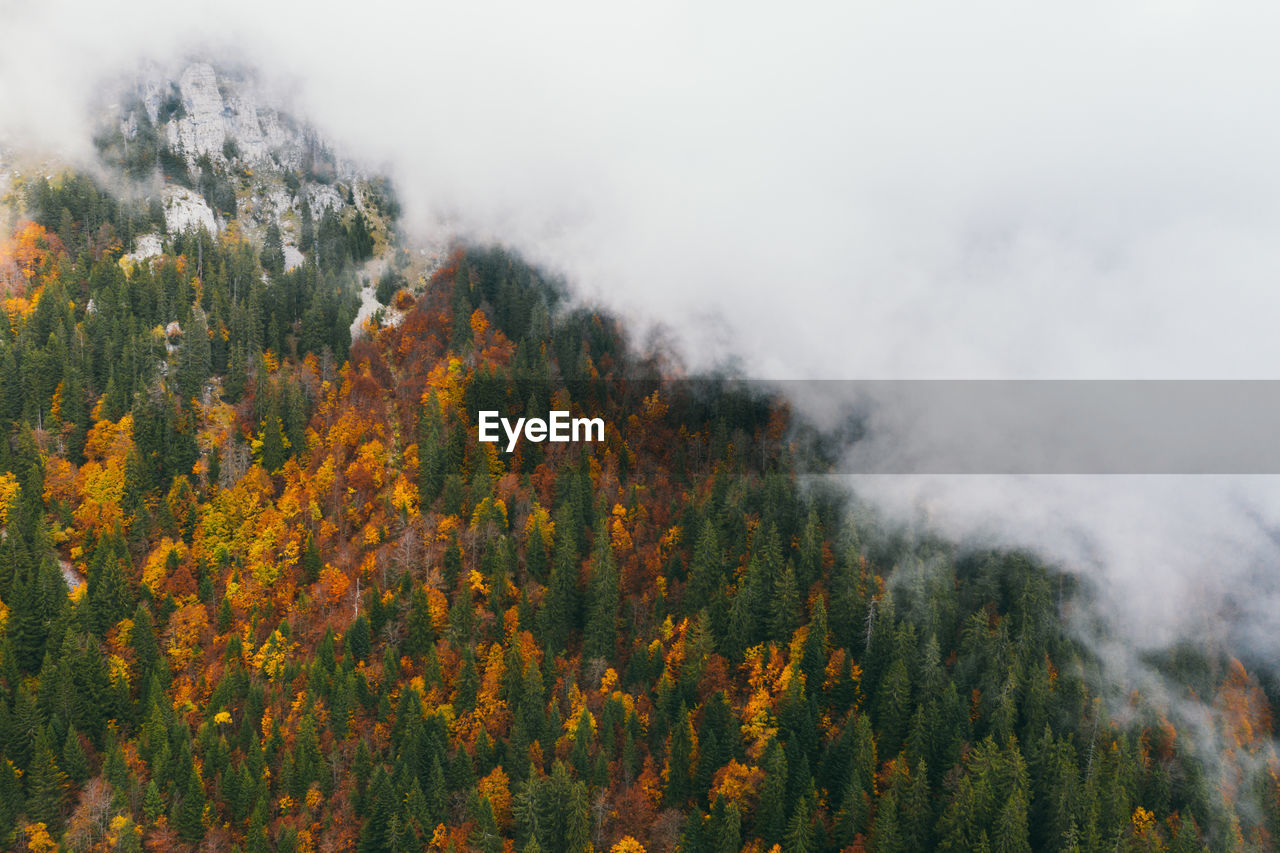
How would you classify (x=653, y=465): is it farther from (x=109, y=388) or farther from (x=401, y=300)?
(x=109, y=388)

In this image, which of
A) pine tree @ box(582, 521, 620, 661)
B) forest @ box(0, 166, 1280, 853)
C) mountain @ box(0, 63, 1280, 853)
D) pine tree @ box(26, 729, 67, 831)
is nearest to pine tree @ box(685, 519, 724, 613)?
mountain @ box(0, 63, 1280, 853)

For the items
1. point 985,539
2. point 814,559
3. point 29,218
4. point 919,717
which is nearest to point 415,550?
point 814,559

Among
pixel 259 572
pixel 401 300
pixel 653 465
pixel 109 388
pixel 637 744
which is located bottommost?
pixel 637 744

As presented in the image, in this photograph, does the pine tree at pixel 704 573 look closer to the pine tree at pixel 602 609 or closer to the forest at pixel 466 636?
the forest at pixel 466 636

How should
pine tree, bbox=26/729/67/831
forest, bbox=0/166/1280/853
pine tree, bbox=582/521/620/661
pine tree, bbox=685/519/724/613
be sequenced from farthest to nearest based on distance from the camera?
pine tree, bbox=685/519/724/613, pine tree, bbox=582/521/620/661, forest, bbox=0/166/1280/853, pine tree, bbox=26/729/67/831

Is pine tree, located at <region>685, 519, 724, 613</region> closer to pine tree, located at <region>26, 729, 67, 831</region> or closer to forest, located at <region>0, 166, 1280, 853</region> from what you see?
forest, located at <region>0, 166, 1280, 853</region>
